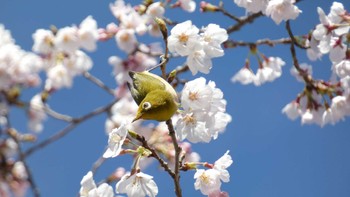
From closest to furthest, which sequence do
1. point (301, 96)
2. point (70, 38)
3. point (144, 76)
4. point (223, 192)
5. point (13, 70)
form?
point (144, 76), point (223, 192), point (301, 96), point (70, 38), point (13, 70)

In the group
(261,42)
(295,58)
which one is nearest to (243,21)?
(261,42)

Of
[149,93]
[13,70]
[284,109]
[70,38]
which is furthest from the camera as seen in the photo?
[13,70]

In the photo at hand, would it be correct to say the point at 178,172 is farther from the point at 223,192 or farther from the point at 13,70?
the point at 13,70

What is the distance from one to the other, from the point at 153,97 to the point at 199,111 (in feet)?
1.03

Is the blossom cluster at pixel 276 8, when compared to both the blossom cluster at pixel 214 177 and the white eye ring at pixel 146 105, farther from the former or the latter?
the white eye ring at pixel 146 105

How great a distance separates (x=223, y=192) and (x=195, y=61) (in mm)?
562

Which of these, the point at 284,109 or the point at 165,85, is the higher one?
the point at 284,109

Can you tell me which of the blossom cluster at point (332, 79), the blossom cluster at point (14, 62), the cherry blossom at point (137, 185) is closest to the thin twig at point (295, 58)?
the blossom cluster at point (332, 79)

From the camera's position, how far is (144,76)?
166 cm

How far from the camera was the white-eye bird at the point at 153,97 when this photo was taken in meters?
1.46

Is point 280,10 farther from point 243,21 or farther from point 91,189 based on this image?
point 91,189

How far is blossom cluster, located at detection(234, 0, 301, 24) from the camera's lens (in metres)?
2.65

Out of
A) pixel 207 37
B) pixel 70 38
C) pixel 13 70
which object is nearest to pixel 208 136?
pixel 207 37

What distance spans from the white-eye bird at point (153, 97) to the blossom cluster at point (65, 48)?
2635 mm
